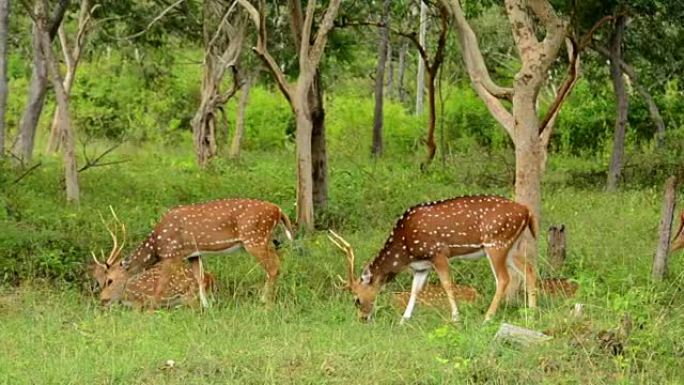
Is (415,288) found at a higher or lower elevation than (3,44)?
lower

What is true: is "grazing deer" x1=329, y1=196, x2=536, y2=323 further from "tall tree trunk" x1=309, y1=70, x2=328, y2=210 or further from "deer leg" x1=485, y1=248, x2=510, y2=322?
"tall tree trunk" x1=309, y1=70, x2=328, y2=210

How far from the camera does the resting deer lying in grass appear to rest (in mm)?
10562

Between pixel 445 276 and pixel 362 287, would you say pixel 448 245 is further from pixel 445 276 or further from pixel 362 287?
pixel 362 287

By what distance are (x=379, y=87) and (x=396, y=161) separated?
176 cm

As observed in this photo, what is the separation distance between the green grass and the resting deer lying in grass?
218 mm

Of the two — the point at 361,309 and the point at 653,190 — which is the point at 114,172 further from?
the point at 361,309

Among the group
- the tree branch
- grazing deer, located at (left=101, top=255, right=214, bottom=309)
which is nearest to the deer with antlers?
grazing deer, located at (left=101, top=255, right=214, bottom=309)

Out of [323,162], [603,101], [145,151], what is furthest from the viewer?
[145,151]

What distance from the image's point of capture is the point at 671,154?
853 inches

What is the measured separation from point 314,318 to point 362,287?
0.60 metres

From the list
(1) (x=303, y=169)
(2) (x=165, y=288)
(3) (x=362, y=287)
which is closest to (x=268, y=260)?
(2) (x=165, y=288)

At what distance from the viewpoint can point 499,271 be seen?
998cm

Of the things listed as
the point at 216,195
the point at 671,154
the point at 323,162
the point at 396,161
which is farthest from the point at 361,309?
the point at 396,161

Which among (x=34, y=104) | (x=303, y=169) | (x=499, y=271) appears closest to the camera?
(x=499, y=271)
